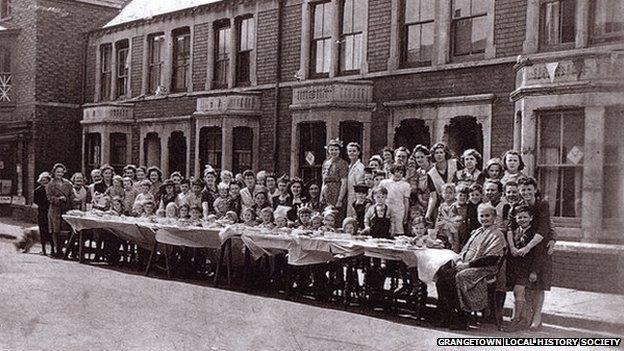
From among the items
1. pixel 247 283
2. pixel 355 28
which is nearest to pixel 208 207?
pixel 247 283

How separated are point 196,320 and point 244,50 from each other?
524 inches

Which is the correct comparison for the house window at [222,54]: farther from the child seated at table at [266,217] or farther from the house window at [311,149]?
the child seated at table at [266,217]

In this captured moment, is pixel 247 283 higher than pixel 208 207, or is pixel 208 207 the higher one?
pixel 208 207

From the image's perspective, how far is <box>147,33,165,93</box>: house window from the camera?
77.2ft

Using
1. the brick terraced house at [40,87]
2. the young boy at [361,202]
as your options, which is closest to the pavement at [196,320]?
the young boy at [361,202]

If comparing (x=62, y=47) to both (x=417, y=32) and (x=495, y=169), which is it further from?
(x=495, y=169)

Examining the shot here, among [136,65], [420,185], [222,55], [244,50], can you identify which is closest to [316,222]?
[420,185]

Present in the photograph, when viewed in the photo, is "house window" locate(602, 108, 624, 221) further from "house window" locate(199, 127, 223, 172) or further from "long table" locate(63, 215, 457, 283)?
"house window" locate(199, 127, 223, 172)

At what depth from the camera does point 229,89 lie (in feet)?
67.5

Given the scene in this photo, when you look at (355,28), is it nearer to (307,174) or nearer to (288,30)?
(288,30)

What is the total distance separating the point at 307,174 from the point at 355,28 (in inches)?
147

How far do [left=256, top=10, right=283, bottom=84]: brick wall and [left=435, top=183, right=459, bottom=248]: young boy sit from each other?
34.2ft

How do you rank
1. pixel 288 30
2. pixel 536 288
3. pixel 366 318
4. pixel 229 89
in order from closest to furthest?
1. pixel 536 288
2. pixel 366 318
3. pixel 288 30
4. pixel 229 89

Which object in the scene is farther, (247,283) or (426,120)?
(426,120)
